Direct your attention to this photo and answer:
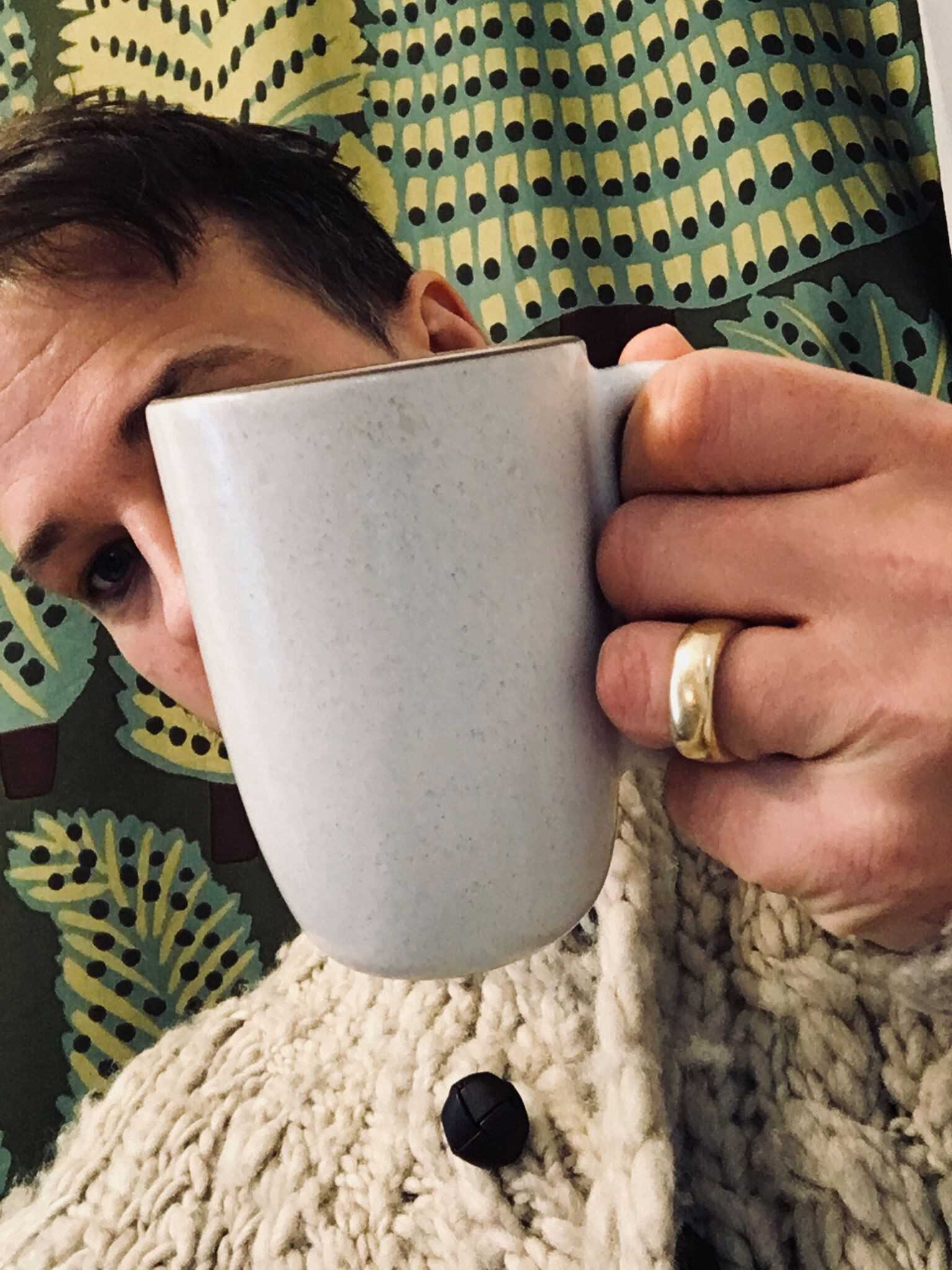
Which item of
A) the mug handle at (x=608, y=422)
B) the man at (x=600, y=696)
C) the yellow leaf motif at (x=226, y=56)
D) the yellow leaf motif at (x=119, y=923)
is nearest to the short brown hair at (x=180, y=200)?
the man at (x=600, y=696)

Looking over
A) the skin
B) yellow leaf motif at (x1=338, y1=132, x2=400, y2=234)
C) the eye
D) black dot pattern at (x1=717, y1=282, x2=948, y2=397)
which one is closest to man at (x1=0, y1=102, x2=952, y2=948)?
the skin

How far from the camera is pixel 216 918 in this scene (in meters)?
1.04

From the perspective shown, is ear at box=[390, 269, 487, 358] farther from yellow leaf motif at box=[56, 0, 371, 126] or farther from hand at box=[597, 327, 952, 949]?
hand at box=[597, 327, 952, 949]

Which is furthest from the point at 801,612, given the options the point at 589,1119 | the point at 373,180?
the point at 373,180

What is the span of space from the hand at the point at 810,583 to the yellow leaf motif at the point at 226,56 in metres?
0.73

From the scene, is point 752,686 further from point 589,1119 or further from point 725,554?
point 589,1119

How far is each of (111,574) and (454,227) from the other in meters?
0.45

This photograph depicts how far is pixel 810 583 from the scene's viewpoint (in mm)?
354

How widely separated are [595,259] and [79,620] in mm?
587

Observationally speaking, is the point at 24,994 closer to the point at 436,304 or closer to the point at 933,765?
the point at 436,304

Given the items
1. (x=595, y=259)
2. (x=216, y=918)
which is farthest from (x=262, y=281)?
(x=216, y=918)

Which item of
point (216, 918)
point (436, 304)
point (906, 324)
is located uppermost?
point (436, 304)

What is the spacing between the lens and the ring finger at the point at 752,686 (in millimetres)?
350

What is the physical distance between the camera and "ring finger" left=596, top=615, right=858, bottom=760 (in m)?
0.35
